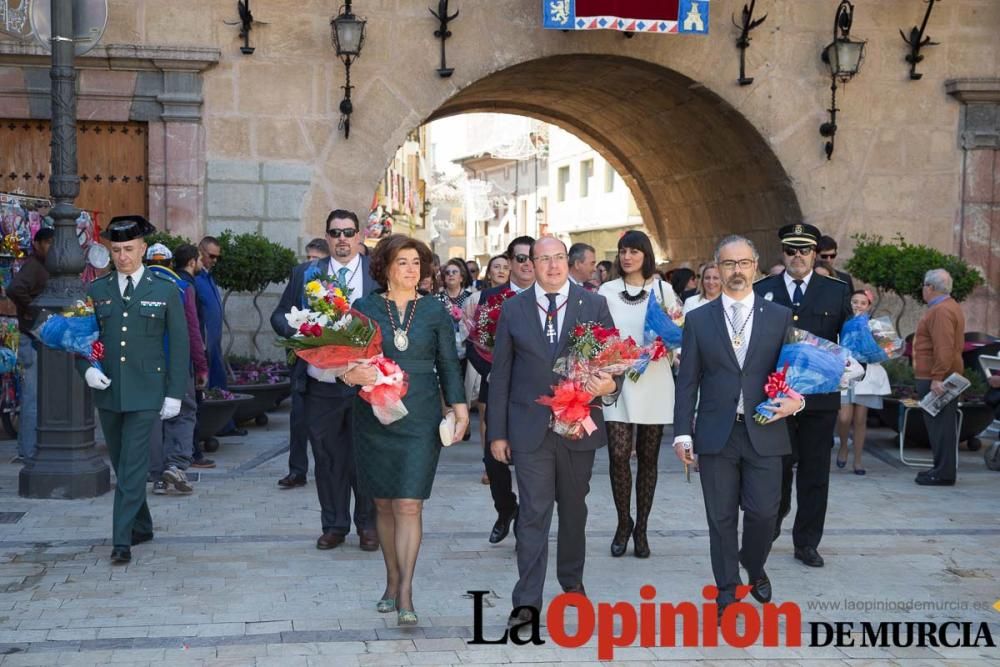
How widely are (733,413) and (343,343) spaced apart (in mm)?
1932

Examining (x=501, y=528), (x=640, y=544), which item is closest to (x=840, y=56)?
(x=640, y=544)

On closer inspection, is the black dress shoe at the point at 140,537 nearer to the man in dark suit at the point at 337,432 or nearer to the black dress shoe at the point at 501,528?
the man in dark suit at the point at 337,432

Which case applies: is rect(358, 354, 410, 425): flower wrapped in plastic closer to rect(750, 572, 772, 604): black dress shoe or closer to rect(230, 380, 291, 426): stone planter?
rect(750, 572, 772, 604): black dress shoe

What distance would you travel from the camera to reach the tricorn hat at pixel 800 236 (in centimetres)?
745

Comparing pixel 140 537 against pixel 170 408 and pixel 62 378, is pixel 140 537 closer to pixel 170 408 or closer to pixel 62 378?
pixel 170 408

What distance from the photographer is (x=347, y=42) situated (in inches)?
515

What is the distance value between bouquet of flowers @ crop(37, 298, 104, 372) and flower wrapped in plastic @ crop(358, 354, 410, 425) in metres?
2.17

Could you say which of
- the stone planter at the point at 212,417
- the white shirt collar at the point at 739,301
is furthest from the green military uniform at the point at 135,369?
the stone planter at the point at 212,417

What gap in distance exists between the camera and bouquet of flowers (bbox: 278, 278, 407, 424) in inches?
221

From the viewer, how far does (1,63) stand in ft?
42.3

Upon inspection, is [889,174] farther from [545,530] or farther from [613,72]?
[545,530]

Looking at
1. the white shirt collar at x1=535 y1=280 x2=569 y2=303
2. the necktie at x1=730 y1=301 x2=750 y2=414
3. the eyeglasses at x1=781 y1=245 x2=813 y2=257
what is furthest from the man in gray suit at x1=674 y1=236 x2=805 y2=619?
the eyeglasses at x1=781 y1=245 x2=813 y2=257

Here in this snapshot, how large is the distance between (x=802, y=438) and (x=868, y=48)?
886cm

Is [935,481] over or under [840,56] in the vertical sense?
under
